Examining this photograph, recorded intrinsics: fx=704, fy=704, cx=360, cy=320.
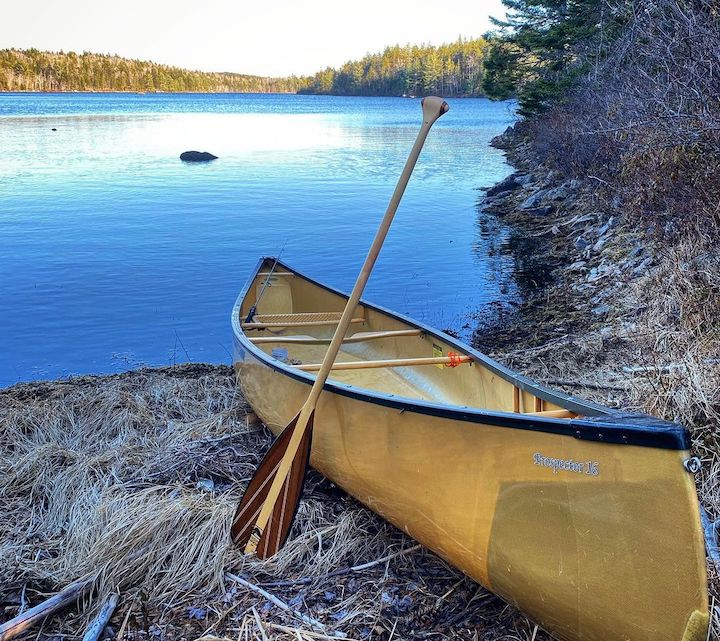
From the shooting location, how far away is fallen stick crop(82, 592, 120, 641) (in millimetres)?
3176

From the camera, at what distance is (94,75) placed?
146 m

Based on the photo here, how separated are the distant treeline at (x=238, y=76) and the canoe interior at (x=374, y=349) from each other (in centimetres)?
9922

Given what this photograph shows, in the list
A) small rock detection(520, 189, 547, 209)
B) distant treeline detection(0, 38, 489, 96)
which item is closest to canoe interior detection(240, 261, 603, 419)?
small rock detection(520, 189, 547, 209)

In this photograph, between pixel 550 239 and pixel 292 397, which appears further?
pixel 550 239

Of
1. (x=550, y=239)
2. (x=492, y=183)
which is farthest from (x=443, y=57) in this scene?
(x=550, y=239)

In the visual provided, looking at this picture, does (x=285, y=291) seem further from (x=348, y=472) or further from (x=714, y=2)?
(x=714, y=2)

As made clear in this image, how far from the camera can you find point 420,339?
5664 mm

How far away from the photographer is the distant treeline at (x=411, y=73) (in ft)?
354

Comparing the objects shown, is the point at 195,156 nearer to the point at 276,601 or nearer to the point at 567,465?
the point at 276,601

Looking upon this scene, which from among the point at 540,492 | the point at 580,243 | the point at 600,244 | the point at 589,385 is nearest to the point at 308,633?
the point at 540,492

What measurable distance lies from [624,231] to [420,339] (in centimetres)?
691

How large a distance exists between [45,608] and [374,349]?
3.60 m

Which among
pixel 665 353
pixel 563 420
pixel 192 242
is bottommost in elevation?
pixel 192 242

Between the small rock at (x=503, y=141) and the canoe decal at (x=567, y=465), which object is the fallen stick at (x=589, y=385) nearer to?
the canoe decal at (x=567, y=465)
